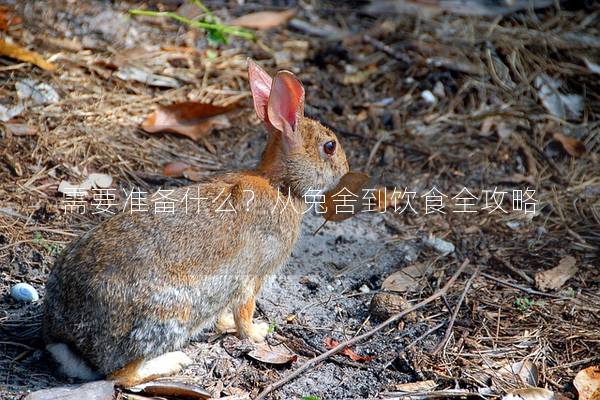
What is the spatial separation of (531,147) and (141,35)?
3.88 meters

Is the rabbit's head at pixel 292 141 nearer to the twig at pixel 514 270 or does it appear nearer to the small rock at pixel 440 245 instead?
the small rock at pixel 440 245

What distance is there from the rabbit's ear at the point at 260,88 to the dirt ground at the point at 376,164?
4.01 ft

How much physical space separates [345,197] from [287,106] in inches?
35.9

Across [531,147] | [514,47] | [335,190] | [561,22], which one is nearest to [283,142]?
[335,190]

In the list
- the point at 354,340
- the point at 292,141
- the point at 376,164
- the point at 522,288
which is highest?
the point at 292,141

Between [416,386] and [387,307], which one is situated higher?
[416,386]

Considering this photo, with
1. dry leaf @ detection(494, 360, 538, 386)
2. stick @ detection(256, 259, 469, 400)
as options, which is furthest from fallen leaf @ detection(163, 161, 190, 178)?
dry leaf @ detection(494, 360, 538, 386)

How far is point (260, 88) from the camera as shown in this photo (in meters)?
5.26

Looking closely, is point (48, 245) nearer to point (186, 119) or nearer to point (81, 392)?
point (81, 392)

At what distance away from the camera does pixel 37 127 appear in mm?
6523

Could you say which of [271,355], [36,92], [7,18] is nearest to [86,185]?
[36,92]

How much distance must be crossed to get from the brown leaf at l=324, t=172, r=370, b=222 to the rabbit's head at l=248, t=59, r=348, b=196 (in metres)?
0.10

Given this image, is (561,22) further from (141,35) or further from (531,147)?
(141,35)

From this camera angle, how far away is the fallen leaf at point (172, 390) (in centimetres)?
453
